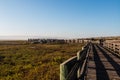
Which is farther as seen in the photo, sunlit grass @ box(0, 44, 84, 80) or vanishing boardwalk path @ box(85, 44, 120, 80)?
sunlit grass @ box(0, 44, 84, 80)

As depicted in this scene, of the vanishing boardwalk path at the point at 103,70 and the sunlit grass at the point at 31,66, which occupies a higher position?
the vanishing boardwalk path at the point at 103,70

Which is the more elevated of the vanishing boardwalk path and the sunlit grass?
the vanishing boardwalk path

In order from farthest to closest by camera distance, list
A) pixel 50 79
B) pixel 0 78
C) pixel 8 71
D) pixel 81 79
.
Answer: pixel 8 71, pixel 0 78, pixel 50 79, pixel 81 79

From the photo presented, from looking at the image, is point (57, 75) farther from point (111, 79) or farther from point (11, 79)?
point (111, 79)

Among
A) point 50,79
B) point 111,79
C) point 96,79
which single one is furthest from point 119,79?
point 50,79

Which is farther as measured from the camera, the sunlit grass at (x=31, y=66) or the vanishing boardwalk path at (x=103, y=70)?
the sunlit grass at (x=31, y=66)

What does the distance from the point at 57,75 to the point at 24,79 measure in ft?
7.65

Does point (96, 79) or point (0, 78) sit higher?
point (96, 79)

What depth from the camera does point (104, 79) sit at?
7.57m

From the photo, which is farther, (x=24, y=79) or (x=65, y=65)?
(x=24, y=79)

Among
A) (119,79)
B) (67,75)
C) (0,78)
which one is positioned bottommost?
(0,78)

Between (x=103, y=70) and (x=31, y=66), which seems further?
(x=31, y=66)

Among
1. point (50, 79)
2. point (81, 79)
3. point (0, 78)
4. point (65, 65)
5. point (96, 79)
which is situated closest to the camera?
point (65, 65)

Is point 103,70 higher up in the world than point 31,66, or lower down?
higher up
